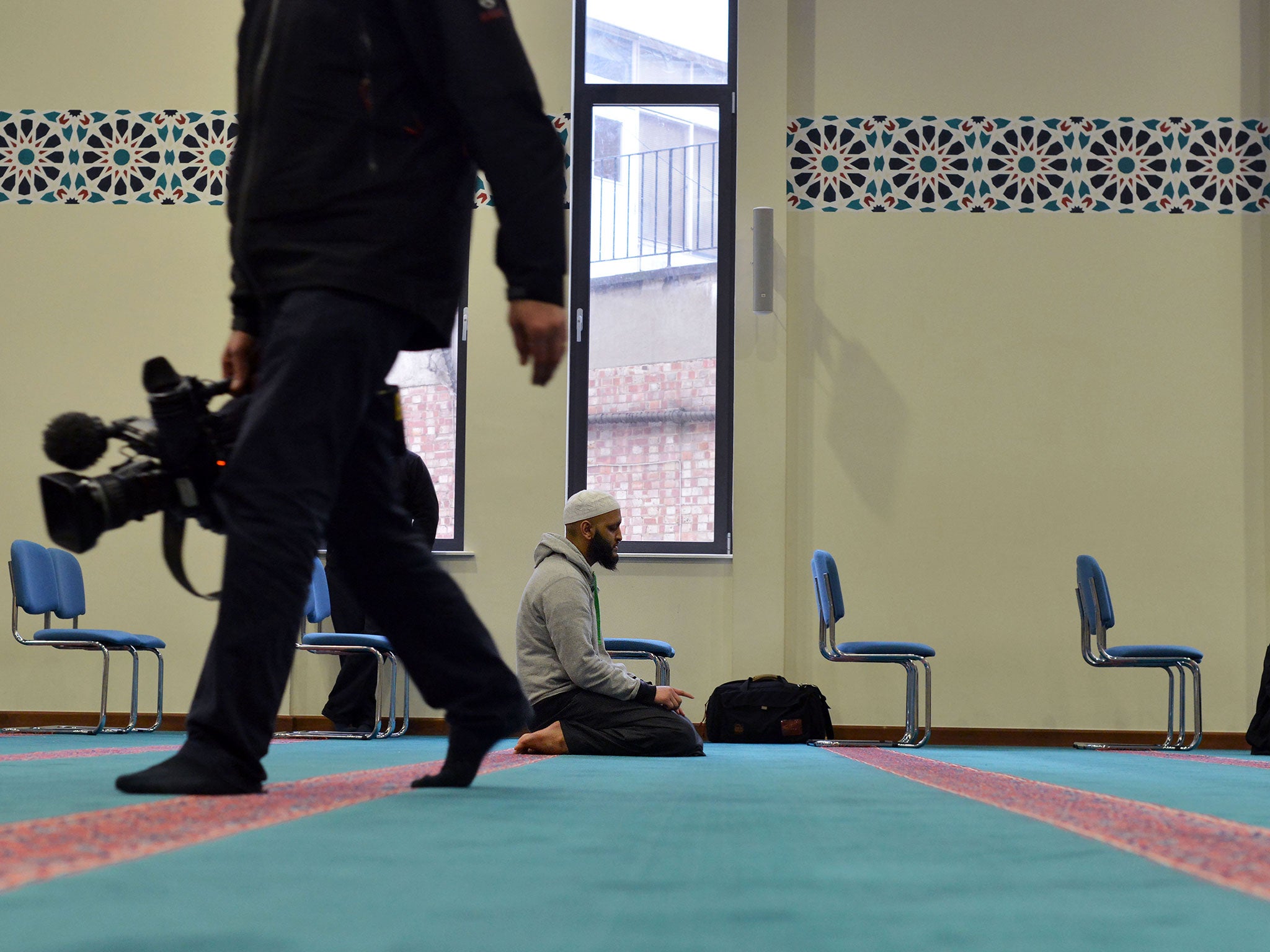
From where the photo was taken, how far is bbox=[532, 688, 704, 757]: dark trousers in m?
2.93

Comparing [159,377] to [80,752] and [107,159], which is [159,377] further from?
[107,159]

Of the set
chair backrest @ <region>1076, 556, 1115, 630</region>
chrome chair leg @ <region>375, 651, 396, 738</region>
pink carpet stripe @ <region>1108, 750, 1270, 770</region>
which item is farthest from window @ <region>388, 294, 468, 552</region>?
pink carpet stripe @ <region>1108, 750, 1270, 770</region>

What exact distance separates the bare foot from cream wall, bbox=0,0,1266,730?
2387 mm

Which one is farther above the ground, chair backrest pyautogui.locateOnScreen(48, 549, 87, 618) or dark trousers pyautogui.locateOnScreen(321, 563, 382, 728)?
chair backrest pyautogui.locateOnScreen(48, 549, 87, 618)

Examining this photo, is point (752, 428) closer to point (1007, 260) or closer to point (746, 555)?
point (746, 555)

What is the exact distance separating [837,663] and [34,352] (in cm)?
359

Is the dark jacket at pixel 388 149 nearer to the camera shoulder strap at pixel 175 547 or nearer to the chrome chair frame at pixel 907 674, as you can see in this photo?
the camera shoulder strap at pixel 175 547

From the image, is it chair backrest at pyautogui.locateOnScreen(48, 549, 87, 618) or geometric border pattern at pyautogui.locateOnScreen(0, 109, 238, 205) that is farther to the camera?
geometric border pattern at pyautogui.locateOnScreen(0, 109, 238, 205)

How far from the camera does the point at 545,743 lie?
2.85 m

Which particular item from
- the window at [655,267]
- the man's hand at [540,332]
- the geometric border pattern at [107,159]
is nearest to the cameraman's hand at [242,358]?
the man's hand at [540,332]

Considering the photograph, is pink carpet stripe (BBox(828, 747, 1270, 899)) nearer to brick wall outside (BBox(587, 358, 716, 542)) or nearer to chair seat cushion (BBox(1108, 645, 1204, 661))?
chair seat cushion (BBox(1108, 645, 1204, 661))

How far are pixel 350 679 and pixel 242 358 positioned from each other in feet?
12.8

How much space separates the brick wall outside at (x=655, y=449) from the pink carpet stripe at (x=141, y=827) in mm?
4233

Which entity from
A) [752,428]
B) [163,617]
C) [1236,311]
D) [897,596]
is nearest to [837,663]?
[897,596]
